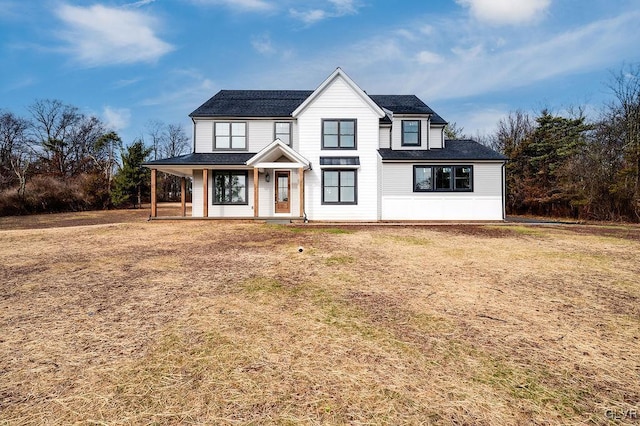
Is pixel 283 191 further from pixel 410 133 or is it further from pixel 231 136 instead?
pixel 410 133

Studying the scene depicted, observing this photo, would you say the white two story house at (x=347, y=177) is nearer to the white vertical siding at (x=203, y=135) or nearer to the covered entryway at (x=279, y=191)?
the covered entryway at (x=279, y=191)

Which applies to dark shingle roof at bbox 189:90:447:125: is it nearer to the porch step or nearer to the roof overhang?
the roof overhang

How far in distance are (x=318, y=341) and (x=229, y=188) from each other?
53.3ft

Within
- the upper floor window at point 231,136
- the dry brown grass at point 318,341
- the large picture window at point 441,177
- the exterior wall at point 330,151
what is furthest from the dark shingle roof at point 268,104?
the dry brown grass at point 318,341

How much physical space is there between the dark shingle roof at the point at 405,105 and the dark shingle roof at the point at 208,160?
9.75 m

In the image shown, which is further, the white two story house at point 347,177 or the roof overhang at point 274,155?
the white two story house at point 347,177

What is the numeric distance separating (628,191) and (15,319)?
27099mm

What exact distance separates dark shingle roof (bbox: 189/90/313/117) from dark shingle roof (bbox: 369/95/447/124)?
558 cm

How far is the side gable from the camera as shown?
681 inches

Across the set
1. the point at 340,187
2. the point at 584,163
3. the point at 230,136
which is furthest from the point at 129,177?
the point at 584,163

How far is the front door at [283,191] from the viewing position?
18.3 metres

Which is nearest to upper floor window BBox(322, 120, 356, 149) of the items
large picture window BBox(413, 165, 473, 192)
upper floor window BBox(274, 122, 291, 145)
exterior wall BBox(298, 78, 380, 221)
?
exterior wall BBox(298, 78, 380, 221)

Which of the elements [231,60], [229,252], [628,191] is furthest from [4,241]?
[628,191]

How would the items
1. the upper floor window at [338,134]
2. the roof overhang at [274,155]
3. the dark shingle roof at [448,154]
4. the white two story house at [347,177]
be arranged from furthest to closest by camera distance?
the upper floor window at [338,134]
the white two story house at [347,177]
the dark shingle roof at [448,154]
the roof overhang at [274,155]
